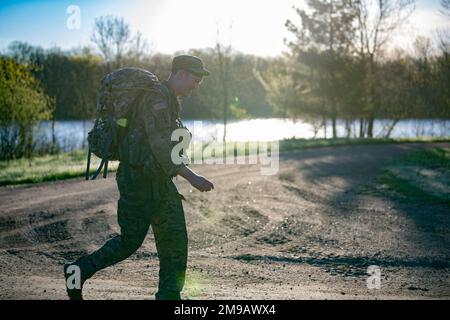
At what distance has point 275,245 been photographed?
7.75 meters

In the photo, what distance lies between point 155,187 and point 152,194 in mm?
67

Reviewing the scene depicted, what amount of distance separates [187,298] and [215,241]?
3.24 metres

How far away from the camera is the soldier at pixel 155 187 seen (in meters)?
4.11

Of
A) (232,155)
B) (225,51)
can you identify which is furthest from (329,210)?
(225,51)

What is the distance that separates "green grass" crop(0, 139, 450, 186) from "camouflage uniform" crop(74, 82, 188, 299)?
11.4 metres

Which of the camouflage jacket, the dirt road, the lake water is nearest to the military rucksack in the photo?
the camouflage jacket

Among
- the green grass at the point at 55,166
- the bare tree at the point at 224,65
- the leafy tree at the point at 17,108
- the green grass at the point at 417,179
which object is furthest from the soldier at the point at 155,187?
the bare tree at the point at 224,65

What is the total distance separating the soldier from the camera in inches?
162

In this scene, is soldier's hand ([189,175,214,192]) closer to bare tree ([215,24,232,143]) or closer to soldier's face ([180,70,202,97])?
soldier's face ([180,70,202,97])

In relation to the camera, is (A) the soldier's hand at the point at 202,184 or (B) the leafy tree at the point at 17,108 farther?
(B) the leafy tree at the point at 17,108

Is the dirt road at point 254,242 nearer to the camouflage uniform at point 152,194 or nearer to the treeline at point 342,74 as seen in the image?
the camouflage uniform at point 152,194

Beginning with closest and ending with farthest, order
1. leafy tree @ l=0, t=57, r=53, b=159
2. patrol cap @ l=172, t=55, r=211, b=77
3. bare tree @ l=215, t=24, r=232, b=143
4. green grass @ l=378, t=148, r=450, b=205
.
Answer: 1. patrol cap @ l=172, t=55, r=211, b=77
2. green grass @ l=378, t=148, r=450, b=205
3. leafy tree @ l=0, t=57, r=53, b=159
4. bare tree @ l=215, t=24, r=232, b=143

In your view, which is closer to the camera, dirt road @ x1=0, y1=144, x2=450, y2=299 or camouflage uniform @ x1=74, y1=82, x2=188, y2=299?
camouflage uniform @ x1=74, y1=82, x2=188, y2=299

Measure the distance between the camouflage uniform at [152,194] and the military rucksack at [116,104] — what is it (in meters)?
0.06
